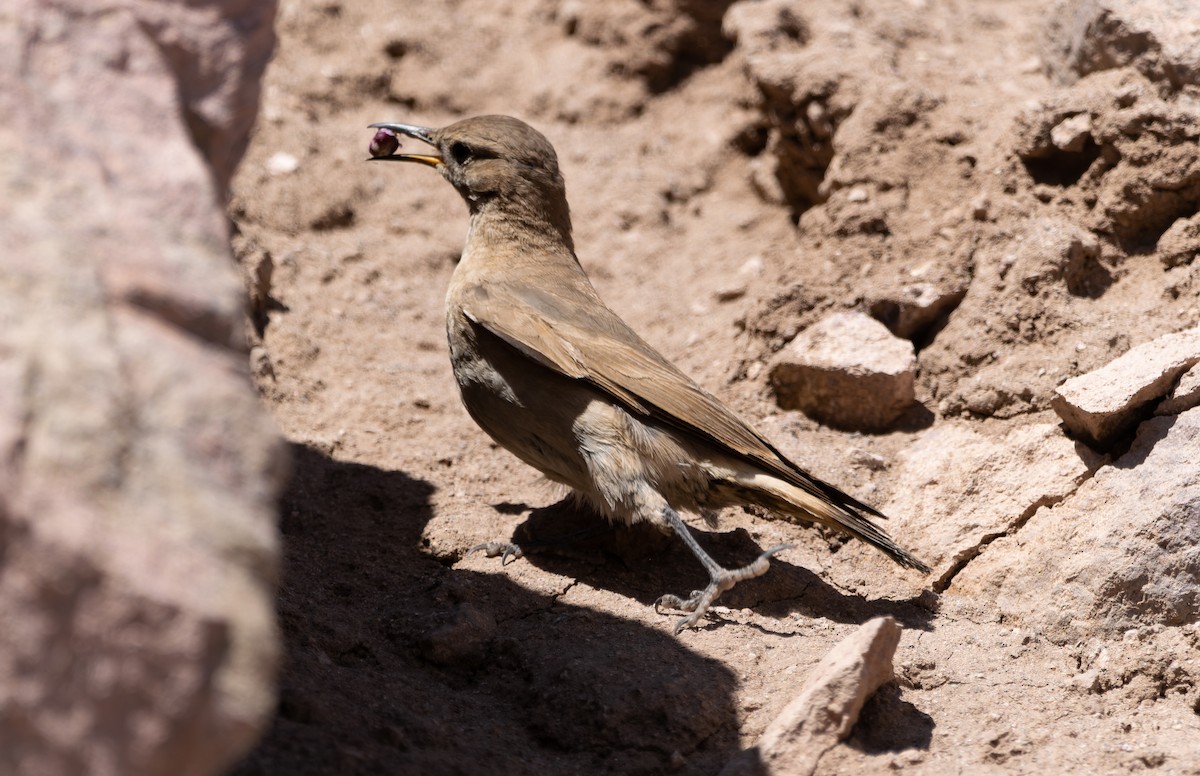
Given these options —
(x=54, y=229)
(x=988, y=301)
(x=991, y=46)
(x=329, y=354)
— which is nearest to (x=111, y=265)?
(x=54, y=229)

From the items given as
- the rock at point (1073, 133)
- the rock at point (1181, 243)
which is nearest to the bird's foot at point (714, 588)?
the rock at point (1181, 243)

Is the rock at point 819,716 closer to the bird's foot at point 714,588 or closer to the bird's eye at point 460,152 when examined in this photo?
the bird's foot at point 714,588

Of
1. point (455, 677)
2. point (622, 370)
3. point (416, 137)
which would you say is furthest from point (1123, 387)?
point (416, 137)

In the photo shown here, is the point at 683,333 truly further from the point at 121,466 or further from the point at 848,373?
the point at 121,466

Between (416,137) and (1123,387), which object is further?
(416,137)

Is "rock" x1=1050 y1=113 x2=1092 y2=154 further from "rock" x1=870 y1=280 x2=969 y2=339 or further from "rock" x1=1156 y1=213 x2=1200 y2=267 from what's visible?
"rock" x1=870 y1=280 x2=969 y2=339

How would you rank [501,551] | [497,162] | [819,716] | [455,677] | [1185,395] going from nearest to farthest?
[819,716] → [455,677] → [1185,395] → [501,551] → [497,162]
